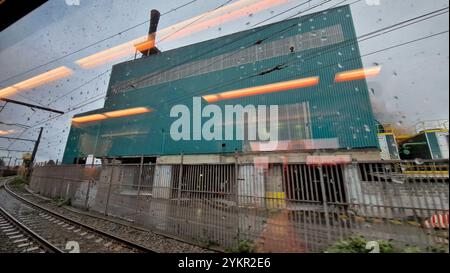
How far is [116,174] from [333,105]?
13.0m

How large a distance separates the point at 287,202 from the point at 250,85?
12.0m

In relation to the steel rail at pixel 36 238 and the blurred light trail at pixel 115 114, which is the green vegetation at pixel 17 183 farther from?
the steel rail at pixel 36 238

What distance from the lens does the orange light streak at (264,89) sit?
12391mm

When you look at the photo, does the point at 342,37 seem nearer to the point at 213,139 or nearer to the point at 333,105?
the point at 333,105

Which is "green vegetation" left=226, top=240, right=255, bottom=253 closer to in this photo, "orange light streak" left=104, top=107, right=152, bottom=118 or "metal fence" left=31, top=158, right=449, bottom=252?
"metal fence" left=31, top=158, right=449, bottom=252

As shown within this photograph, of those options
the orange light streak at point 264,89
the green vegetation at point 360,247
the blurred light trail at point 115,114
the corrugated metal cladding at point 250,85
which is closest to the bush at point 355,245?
the green vegetation at point 360,247

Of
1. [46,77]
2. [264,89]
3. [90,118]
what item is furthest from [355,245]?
[90,118]

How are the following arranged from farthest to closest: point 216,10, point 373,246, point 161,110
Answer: point 161,110 < point 216,10 < point 373,246

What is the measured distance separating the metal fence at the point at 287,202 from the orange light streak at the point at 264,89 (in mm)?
9950

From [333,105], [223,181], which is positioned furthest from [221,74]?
[223,181]

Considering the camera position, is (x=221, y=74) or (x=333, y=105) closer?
(x=333, y=105)

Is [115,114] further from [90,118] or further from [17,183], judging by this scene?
[17,183]

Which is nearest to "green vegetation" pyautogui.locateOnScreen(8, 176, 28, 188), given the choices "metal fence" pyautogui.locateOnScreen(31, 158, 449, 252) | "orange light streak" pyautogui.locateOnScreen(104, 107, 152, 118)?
"orange light streak" pyautogui.locateOnScreen(104, 107, 152, 118)

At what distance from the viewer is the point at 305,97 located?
39.7ft
